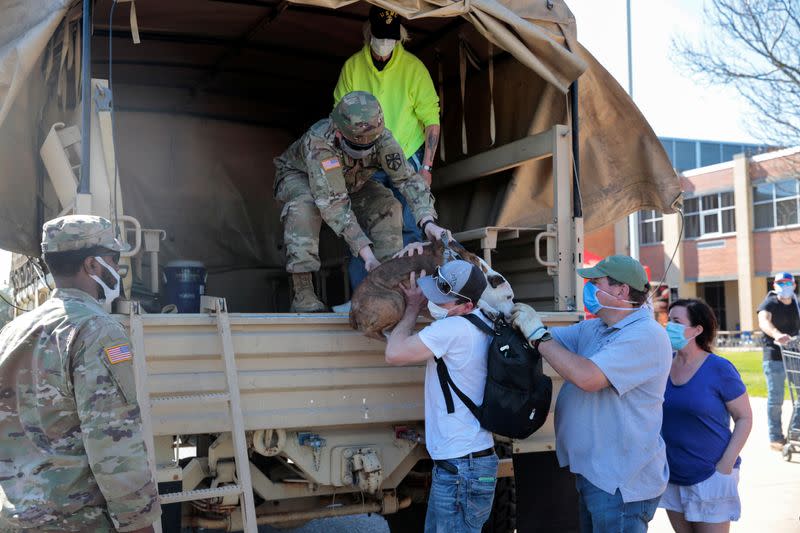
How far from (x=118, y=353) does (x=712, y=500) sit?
2.70 m

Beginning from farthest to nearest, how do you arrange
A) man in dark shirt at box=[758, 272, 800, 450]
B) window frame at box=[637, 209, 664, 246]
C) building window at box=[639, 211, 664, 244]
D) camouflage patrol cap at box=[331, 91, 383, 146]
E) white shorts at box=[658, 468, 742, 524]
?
building window at box=[639, 211, 664, 244] < window frame at box=[637, 209, 664, 246] < man in dark shirt at box=[758, 272, 800, 450] < camouflage patrol cap at box=[331, 91, 383, 146] < white shorts at box=[658, 468, 742, 524]

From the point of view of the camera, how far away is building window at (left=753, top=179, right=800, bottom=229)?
28516 mm

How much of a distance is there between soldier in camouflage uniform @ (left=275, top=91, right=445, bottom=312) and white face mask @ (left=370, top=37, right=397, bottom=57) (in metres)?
0.75

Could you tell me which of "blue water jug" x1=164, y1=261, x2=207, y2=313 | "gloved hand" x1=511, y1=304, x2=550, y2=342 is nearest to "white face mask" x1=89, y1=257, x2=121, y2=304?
"gloved hand" x1=511, y1=304, x2=550, y2=342

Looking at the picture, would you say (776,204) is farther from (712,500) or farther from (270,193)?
(712,500)

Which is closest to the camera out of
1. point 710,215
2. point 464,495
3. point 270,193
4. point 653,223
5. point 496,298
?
point 464,495

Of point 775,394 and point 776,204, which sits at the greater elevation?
point 776,204

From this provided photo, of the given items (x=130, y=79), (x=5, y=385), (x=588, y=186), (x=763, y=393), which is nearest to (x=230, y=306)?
(x=130, y=79)

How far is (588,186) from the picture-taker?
5.70 metres

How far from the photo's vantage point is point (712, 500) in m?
3.77

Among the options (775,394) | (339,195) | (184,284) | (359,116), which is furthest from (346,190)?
(775,394)

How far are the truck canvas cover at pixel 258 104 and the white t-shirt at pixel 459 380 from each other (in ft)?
6.26

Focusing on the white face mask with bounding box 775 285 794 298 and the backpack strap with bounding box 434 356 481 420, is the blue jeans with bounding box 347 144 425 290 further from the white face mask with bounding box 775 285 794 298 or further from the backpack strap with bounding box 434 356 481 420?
the white face mask with bounding box 775 285 794 298

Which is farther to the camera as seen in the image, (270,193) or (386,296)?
(270,193)
